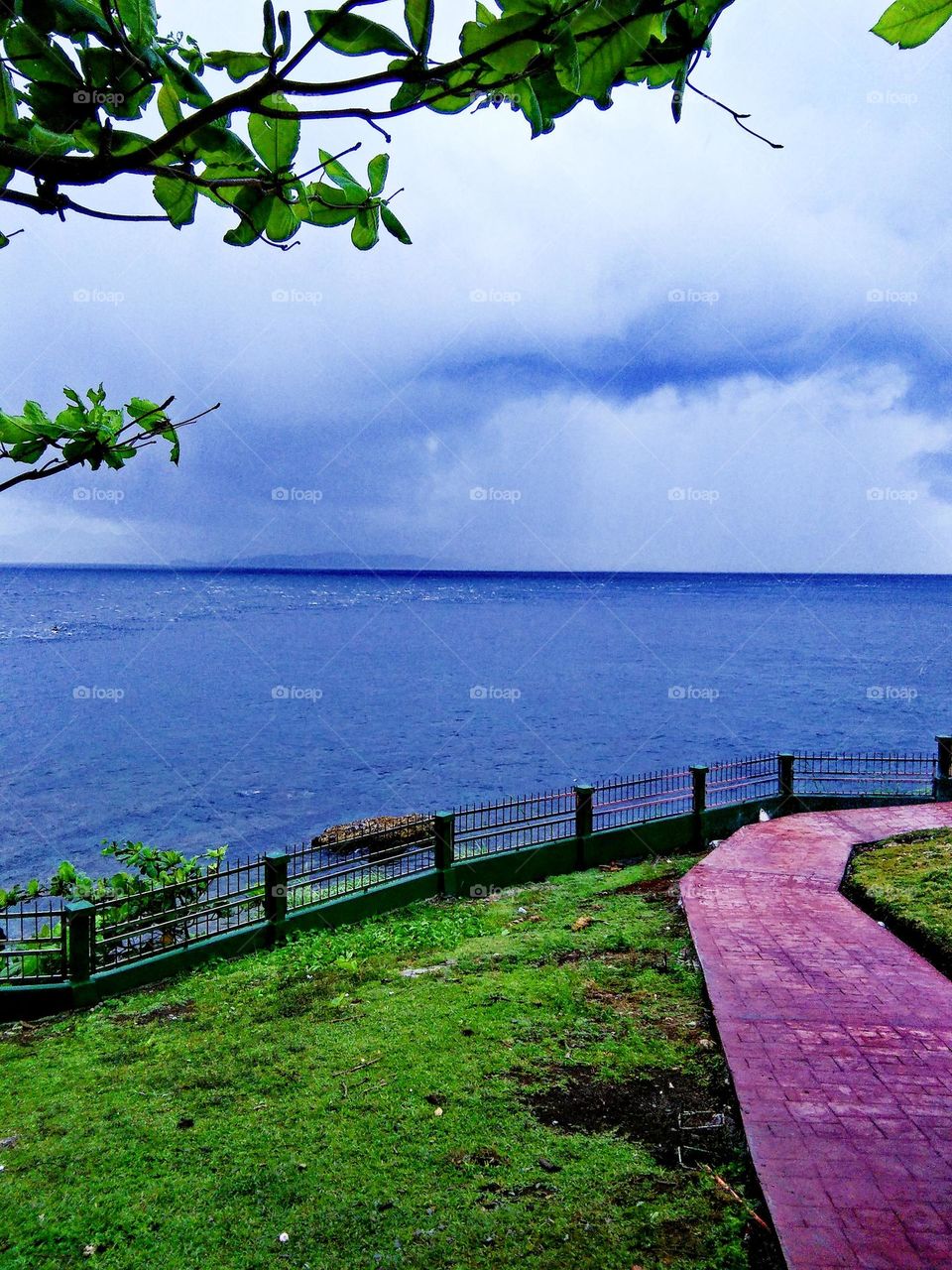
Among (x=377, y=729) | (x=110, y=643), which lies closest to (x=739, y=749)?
(x=377, y=729)

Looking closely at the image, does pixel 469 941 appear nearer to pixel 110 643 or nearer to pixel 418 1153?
pixel 418 1153

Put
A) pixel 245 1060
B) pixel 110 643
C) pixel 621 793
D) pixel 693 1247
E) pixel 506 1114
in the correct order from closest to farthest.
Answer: pixel 693 1247 < pixel 506 1114 < pixel 245 1060 < pixel 621 793 < pixel 110 643

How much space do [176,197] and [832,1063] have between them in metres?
7.71

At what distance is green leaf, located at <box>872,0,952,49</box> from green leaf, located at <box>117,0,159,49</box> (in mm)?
963

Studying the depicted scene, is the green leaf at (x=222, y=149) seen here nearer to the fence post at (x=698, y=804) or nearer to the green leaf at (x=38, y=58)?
the green leaf at (x=38, y=58)

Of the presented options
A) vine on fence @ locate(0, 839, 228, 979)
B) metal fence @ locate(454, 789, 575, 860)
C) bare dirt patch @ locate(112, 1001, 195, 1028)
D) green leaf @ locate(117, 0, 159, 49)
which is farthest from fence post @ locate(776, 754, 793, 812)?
green leaf @ locate(117, 0, 159, 49)

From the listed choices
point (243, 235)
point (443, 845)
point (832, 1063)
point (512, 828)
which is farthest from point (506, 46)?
point (512, 828)

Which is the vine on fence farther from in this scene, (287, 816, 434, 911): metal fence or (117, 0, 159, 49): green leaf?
(117, 0, 159, 49): green leaf

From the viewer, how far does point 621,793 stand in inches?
1313

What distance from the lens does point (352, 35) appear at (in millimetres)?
1101

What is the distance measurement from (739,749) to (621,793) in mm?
12742

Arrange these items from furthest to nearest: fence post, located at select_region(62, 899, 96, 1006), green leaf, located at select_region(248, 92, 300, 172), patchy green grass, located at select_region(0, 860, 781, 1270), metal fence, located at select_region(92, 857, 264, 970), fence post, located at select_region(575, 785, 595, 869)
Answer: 1. fence post, located at select_region(575, 785, 595, 869)
2. metal fence, located at select_region(92, 857, 264, 970)
3. fence post, located at select_region(62, 899, 96, 1006)
4. patchy green grass, located at select_region(0, 860, 781, 1270)
5. green leaf, located at select_region(248, 92, 300, 172)

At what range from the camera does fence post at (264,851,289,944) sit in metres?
10.9

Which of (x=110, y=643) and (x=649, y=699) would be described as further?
(x=110, y=643)
